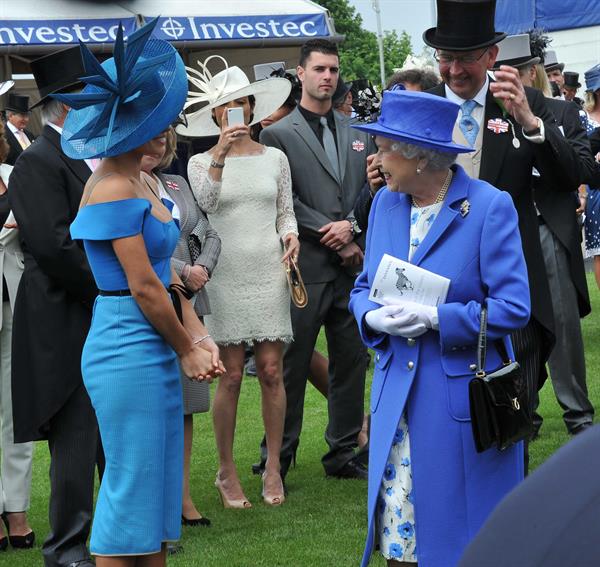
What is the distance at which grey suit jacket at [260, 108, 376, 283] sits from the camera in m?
7.67

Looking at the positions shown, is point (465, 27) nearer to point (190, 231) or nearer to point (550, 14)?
point (190, 231)

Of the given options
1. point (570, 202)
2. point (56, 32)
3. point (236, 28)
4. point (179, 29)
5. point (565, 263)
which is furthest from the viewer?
point (236, 28)

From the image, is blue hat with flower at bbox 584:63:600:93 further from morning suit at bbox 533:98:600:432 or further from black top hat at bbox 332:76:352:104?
black top hat at bbox 332:76:352:104

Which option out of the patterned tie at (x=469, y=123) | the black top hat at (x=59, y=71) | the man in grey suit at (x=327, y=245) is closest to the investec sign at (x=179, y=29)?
the man in grey suit at (x=327, y=245)

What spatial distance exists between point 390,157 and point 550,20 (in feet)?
87.3

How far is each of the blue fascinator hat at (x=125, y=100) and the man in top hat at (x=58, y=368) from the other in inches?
45.2

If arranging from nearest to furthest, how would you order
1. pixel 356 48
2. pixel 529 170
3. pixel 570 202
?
1. pixel 529 170
2. pixel 570 202
3. pixel 356 48

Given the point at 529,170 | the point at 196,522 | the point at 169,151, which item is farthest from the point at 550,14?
the point at 529,170

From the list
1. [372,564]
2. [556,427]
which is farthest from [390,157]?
→ [556,427]

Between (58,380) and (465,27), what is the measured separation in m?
2.39

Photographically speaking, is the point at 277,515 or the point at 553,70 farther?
the point at 553,70

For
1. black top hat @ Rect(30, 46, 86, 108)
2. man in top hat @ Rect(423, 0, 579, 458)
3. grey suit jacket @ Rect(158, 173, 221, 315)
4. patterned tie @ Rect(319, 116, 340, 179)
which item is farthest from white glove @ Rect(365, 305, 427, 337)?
patterned tie @ Rect(319, 116, 340, 179)

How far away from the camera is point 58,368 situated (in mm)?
5785

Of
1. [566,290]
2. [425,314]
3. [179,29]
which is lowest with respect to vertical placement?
[566,290]
